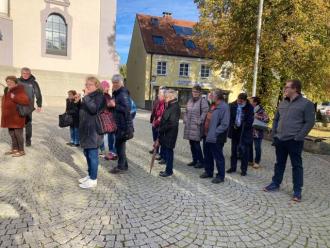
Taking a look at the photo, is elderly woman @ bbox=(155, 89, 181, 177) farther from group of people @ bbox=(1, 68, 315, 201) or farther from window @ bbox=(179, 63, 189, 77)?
window @ bbox=(179, 63, 189, 77)

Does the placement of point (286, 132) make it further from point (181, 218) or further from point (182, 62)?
point (182, 62)

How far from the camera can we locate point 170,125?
608 cm

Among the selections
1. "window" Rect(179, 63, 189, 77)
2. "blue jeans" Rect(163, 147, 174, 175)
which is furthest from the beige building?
"blue jeans" Rect(163, 147, 174, 175)

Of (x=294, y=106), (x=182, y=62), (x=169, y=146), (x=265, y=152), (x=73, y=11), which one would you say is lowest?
(x=265, y=152)

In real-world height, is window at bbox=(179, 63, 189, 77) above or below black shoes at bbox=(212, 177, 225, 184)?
above

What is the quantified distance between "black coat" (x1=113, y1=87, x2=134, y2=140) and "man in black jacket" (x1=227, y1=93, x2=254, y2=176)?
7.26 feet

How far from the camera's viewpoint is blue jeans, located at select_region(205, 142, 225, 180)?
5.93m

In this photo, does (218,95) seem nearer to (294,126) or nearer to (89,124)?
(294,126)

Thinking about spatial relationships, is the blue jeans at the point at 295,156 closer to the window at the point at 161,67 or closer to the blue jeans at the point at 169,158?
the blue jeans at the point at 169,158

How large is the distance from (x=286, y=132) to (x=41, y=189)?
158 inches

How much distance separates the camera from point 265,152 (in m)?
9.73

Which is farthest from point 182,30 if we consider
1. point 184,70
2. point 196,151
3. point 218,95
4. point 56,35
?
point 218,95

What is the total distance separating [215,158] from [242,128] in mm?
1145

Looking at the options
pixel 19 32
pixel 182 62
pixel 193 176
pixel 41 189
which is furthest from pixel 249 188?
pixel 182 62
